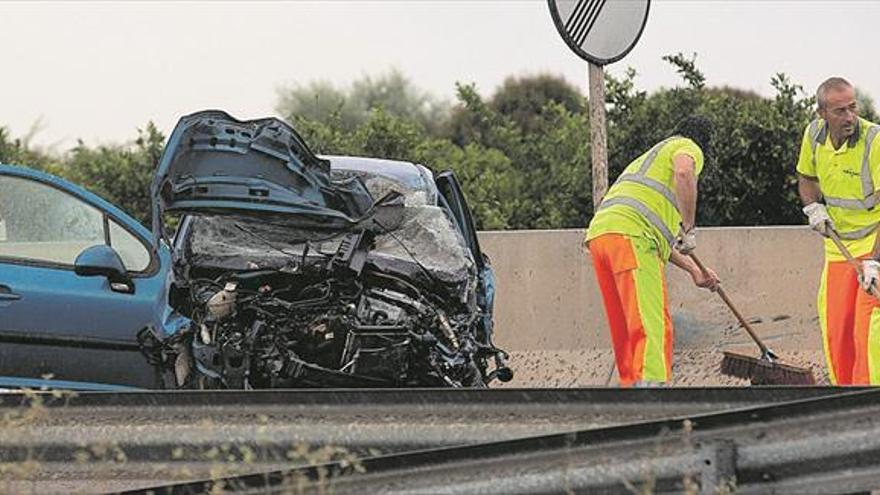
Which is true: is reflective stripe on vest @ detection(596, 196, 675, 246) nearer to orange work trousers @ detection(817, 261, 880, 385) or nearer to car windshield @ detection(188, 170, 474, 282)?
orange work trousers @ detection(817, 261, 880, 385)

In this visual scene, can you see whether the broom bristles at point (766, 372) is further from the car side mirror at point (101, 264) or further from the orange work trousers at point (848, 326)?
the car side mirror at point (101, 264)

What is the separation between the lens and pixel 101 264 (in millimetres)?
11477

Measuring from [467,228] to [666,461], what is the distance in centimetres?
565

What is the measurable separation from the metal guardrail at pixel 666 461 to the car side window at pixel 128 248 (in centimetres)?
601

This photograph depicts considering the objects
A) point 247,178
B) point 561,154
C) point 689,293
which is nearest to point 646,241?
point 247,178

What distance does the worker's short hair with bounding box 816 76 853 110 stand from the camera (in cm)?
1151

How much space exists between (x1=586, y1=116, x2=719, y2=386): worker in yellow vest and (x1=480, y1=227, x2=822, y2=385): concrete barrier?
8.51ft

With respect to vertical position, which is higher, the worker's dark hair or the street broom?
the worker's dark hair

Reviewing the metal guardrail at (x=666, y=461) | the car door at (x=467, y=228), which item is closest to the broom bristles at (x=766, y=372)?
the car door at (x=467, y=228)

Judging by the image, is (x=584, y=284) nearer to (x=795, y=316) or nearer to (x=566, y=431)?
(x=795, y=316)

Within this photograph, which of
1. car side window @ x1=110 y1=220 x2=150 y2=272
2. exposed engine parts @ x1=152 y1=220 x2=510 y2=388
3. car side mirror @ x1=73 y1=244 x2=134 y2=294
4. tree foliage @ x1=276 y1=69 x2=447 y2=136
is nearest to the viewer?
exposed engine parts @ x1=152 y1=220 x2=510 y2=388

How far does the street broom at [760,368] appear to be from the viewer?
12734mm

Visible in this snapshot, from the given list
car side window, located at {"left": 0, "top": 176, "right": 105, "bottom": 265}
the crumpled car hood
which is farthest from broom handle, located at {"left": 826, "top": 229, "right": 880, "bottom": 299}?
car side window, located at {"left": 0, "top": 176, "right": 105, "bottom": 265}

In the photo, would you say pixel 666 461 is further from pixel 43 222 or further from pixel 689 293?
pixel 689 293
